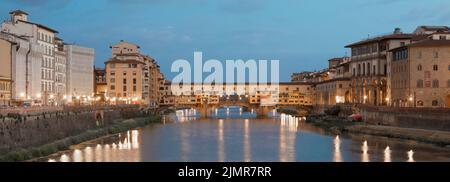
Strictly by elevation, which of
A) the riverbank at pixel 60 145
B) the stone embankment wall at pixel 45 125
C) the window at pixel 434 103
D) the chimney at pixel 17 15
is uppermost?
the chimney at pixel 17 15

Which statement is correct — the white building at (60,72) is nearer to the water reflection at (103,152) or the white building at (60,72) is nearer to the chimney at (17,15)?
the chimney at (17,15)

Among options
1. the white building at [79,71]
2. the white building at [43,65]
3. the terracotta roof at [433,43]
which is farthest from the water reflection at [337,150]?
the white building at [79,71]

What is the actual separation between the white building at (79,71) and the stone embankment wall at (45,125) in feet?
61.4

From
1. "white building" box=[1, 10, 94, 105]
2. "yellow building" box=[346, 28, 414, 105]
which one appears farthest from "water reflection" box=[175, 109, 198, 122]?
"yellow building" box=[346, 28, 414, 105]

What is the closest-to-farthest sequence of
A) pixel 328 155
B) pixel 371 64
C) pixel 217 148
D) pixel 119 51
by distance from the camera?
pixel 328 155 → pixel 217 148 → pixel 371 64 → pixel 119 51

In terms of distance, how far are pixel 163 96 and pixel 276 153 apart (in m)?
78.3

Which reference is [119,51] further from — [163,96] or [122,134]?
[122,134]

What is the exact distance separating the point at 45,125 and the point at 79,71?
42.0 metres

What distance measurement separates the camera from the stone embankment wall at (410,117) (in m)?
44.7

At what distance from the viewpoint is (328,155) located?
3738 centimetres

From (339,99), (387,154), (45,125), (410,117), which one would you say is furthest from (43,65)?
(339,99)

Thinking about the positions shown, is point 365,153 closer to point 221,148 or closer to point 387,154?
point 387,154

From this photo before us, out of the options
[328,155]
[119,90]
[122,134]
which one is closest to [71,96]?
[119,90]
